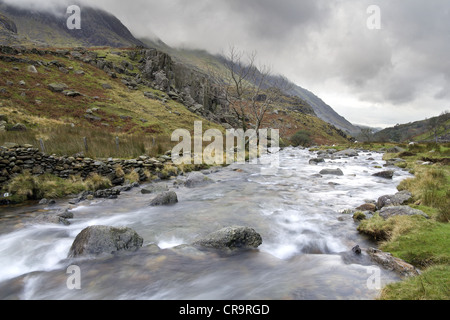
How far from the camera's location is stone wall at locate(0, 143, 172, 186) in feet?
35.9

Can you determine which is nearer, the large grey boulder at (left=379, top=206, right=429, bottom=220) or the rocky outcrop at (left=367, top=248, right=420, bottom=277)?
the rocky outcrop at (left=367, top=248, right=420, bottom=277)

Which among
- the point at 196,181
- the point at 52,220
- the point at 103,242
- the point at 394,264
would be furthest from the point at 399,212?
the point at 52,220

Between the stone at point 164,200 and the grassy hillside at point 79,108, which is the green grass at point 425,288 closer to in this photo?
the stone at point 164,200

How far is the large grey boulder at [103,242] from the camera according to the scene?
18.9 ft

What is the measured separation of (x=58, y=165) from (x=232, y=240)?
1141 centimetres

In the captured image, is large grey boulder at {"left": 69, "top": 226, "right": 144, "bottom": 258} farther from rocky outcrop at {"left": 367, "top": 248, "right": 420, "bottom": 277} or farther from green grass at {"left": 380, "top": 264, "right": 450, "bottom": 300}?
rocky outcrop at {"left": 367, "top": 248, "right": 420, "bottom": 277}

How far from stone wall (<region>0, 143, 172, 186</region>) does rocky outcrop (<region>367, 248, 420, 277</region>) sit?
13052 mm

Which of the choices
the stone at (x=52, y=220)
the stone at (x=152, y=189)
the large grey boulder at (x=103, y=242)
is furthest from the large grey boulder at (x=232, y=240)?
the stone at (x=152, y=189)

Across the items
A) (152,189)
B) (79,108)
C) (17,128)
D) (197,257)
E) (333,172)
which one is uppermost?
(79,108)

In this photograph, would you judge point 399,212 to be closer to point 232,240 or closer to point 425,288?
point 425,288

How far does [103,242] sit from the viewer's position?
5.84 m

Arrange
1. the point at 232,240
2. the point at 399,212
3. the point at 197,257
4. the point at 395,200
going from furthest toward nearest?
the point at 395,200
the point at 399,212
the point at 232,240
the point at 197,257

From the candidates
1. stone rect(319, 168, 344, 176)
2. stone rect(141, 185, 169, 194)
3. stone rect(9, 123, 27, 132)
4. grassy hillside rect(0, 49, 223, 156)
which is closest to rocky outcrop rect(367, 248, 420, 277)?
stone rect(141, 185, 169, 194)
